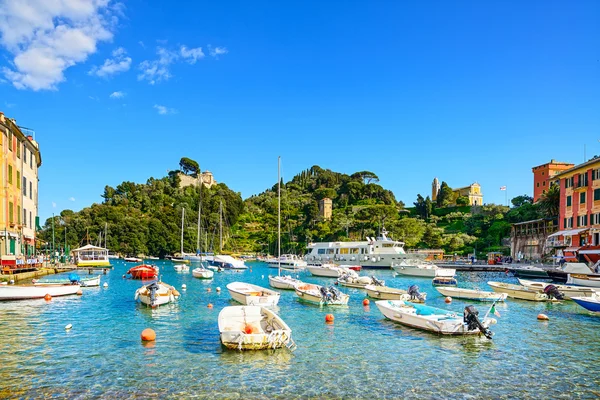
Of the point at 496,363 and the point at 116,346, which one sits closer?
the point at 496,363

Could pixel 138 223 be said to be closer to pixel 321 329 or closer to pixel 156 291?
pixel 156 291

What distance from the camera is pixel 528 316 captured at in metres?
25.8

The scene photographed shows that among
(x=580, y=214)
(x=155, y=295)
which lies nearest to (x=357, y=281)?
(x=155, y=295)

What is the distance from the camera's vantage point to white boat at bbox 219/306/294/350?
53.2 feet

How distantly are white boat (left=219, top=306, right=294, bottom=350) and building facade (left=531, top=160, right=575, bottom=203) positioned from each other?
96.0 m

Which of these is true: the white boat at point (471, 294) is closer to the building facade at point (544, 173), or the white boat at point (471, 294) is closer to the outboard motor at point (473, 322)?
the outboard motor at point (473, 322)

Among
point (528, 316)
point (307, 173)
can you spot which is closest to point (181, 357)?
point (528, 316)

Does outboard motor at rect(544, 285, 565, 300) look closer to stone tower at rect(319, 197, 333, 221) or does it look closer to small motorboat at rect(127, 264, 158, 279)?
small motorboat at rect(127, 264, 158, 279)

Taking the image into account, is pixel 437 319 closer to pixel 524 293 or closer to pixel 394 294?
pixel 394 294

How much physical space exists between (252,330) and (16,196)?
36119mm

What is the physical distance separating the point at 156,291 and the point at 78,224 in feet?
Answer: 305

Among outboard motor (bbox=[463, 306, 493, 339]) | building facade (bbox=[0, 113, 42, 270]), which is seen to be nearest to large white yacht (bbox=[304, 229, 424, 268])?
building facade (bbox=[0, 113, 42, 270])

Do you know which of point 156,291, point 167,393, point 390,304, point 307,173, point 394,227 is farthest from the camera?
point 307,173

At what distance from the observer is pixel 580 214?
55.3 metres
